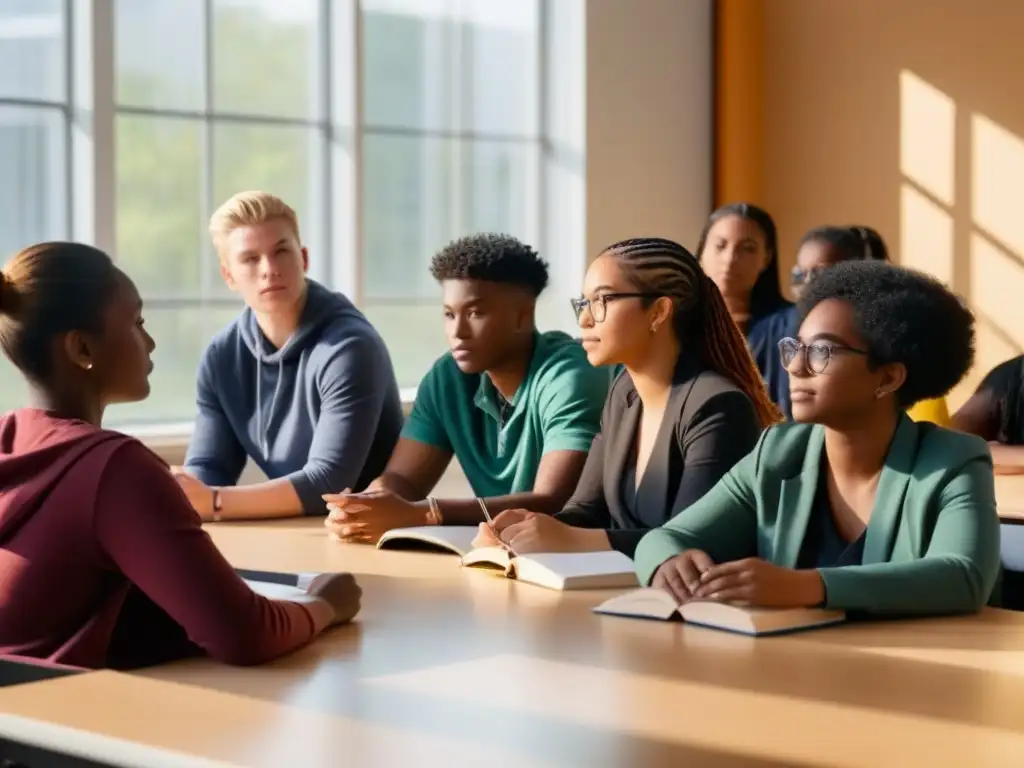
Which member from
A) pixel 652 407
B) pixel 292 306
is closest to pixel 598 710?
pixel 652 407

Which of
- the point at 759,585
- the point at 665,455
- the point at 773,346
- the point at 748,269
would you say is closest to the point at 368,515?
the point at 665,455

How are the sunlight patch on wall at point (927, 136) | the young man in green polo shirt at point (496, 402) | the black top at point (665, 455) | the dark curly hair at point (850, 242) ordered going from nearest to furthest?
the black top at point (665, 455) < the young man in green polo shirt at point (496, 402) < the dark curly hair at point (850, 242) < the sunlight patch on wall at point (927, 136)

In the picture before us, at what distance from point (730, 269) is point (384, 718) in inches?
145

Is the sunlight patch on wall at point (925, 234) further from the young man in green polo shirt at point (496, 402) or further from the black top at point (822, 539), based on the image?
the black top at point (822, 539)

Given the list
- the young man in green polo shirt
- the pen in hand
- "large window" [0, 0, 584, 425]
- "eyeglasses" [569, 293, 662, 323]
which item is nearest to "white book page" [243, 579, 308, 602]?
the pen in hand

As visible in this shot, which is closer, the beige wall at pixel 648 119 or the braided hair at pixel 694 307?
the braided hair at pixel 694 307

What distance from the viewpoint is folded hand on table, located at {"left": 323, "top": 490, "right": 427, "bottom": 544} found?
329 cm

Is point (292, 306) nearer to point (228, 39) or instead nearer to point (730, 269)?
point (730, 269)

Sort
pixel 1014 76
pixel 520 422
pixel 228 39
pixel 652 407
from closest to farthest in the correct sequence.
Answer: pixel 652 407
pixel 520 422
pixel 228 39
pixel 1014 76

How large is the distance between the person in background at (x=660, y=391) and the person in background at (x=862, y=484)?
323mm

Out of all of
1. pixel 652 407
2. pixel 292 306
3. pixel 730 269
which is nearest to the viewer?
pixel 652 407

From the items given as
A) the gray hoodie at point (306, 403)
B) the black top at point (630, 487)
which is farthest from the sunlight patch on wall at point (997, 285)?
the black top at point (630, 487)

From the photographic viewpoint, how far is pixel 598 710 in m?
1.91

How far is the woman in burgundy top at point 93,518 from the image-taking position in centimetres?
202
